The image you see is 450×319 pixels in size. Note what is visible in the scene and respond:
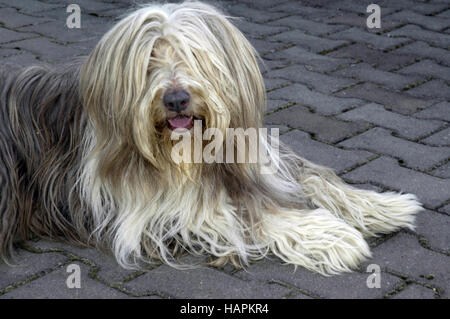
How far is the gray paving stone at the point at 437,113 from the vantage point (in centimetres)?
545

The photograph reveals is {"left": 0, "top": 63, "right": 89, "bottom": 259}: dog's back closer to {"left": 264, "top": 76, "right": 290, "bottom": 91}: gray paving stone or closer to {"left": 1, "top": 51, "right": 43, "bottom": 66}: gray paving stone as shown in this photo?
{"left": 264, "top": 76, "right": 290, "bottom": 91}: gray paving stone

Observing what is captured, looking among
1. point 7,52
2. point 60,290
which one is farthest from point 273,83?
point 60,290

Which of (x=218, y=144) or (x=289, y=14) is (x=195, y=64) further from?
(x=289, y=14)

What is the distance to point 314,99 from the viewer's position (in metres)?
5.73

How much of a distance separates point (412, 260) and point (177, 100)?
1.26 m

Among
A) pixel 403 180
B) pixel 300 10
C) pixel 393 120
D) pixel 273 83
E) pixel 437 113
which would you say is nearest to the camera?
pixel 403 180

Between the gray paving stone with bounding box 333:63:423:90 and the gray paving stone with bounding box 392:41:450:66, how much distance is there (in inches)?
17.2

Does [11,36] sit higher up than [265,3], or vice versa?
[265,3]

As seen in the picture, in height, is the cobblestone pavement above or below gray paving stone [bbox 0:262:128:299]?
above

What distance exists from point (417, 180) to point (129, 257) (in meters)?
1.64

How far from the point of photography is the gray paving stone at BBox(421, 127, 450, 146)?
16.6ft

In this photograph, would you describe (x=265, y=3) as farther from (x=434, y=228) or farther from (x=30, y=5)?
(x=434, y=228)

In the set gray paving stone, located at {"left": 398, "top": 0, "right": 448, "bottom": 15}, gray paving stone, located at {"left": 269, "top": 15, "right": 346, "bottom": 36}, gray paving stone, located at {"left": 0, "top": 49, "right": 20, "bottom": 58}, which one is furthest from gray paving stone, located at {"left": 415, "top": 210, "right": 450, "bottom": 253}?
gray paving stone, located at {"left": 398, "top": 0, "right": 448, "bottom": 15}
